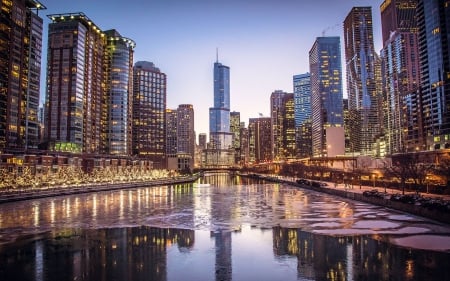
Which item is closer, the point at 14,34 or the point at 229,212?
the point at 229,212

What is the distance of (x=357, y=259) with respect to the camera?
84.1ft

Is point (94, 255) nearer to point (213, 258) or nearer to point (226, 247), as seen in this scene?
point (213, 258)

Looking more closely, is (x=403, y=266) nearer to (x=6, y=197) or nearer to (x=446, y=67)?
(x=6, y=197)

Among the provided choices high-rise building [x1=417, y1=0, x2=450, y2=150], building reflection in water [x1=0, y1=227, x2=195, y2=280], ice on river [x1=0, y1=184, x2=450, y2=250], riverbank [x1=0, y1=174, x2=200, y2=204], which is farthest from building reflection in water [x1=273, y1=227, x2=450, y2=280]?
high-rise building [x1=417, y1=0, x2=450, y2=150]

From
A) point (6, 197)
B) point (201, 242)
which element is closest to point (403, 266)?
point (201, 242)

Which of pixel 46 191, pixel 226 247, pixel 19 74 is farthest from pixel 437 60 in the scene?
pixel 226 247

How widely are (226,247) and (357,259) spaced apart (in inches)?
403

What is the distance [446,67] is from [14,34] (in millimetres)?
195443

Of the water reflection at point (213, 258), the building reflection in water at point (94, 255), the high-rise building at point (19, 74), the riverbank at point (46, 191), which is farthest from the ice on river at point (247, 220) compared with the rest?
the high-rise building at point (19, 74)

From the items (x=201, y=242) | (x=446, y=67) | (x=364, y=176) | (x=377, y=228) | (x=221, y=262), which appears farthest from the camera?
(x=446, y=67)

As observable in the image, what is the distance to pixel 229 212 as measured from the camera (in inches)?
2063

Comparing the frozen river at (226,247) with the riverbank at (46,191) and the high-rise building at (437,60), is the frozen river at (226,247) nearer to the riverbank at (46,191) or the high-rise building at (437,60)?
the riverbank at (46,191)

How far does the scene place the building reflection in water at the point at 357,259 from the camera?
2220 centimetres

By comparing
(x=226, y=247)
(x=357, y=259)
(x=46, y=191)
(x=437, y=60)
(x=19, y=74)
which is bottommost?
(x=226, y=247)
